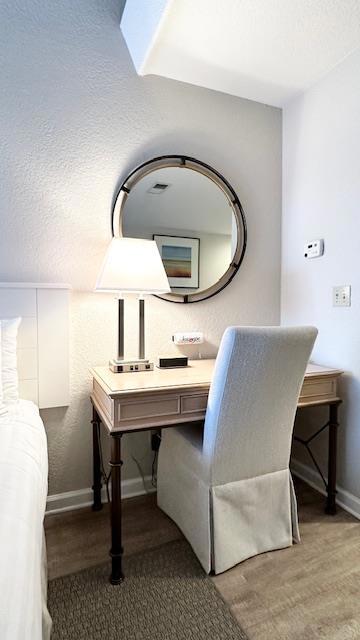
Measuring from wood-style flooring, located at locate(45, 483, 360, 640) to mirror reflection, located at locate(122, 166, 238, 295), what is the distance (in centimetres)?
126

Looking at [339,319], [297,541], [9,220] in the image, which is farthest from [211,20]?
[297,541]

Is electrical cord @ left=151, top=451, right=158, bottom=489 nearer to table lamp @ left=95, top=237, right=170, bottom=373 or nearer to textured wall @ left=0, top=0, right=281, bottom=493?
textured wall @ left=0, top=0, right=281, bottom=493

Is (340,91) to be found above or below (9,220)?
above

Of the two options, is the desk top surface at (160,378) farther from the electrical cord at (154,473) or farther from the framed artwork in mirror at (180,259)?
the electrical cord at (154,473)

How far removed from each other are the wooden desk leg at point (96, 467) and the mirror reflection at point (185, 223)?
85 cm

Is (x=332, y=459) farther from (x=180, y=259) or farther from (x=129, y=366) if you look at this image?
(x=180, y=259)

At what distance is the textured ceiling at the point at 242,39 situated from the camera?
1.50m

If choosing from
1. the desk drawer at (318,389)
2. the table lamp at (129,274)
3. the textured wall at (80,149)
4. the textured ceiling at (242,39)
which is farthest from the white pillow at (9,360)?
the textured ceiling at (242,39)

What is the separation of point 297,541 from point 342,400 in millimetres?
726

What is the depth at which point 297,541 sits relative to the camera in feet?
5.18

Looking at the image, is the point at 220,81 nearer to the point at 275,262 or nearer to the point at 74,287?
the point at 275,262

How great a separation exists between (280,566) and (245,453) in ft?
1.62

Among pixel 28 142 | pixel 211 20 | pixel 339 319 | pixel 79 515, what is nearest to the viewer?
pixel 211 20

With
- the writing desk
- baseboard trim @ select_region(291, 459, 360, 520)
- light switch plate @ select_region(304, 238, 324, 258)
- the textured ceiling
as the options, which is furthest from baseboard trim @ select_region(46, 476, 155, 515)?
the textured ceiling
